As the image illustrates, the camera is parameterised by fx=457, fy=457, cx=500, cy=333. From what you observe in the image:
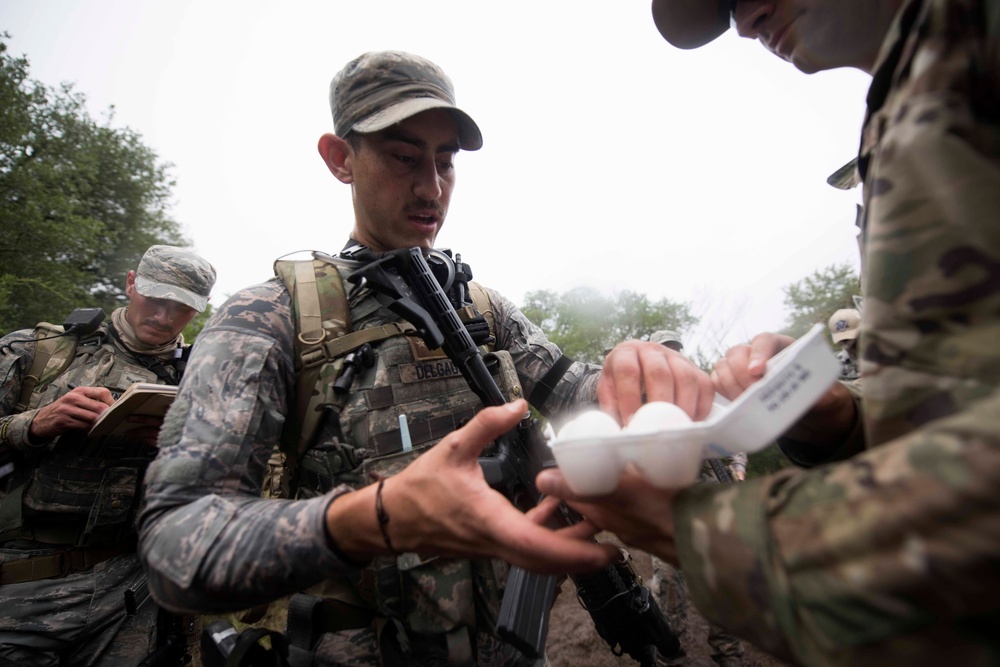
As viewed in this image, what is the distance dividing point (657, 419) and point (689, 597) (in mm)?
5041

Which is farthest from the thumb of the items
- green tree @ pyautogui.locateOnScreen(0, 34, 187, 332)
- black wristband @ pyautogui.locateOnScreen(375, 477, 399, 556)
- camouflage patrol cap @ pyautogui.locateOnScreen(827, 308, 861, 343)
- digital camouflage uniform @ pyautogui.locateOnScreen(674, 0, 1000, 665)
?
green tree @ pyautogui.locateOnScreen(0, 34, 187, 332)

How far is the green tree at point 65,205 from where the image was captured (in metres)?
11.8

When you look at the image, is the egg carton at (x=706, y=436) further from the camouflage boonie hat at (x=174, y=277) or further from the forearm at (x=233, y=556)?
the camouflage boonie hat at (x=174, y=277)

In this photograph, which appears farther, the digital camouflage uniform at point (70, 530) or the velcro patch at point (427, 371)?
the digital camouflage uniform at point (70, 530)

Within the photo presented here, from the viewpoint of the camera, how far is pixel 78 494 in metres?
3.42

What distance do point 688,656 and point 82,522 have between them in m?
5.69

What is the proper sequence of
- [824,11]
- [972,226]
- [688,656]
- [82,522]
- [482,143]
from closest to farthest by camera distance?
[972,226]
[824,11]
[482,143]
[82,522]
[688,656]

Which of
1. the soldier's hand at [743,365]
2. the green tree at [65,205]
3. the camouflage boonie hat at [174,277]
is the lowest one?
the soldier's hand at [743,365]

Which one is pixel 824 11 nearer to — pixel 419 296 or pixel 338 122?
pixel 419 296

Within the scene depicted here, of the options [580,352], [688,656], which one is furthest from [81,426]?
[580,352]

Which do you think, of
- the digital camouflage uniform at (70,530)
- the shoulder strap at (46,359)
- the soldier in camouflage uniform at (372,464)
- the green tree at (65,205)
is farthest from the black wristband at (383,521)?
the green tree at (65,205)

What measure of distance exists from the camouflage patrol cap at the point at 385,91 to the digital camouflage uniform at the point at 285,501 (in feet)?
2.66

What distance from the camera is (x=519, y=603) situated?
58.2 inches

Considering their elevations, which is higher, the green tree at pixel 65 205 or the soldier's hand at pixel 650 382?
the green tree at pixel 65 205
